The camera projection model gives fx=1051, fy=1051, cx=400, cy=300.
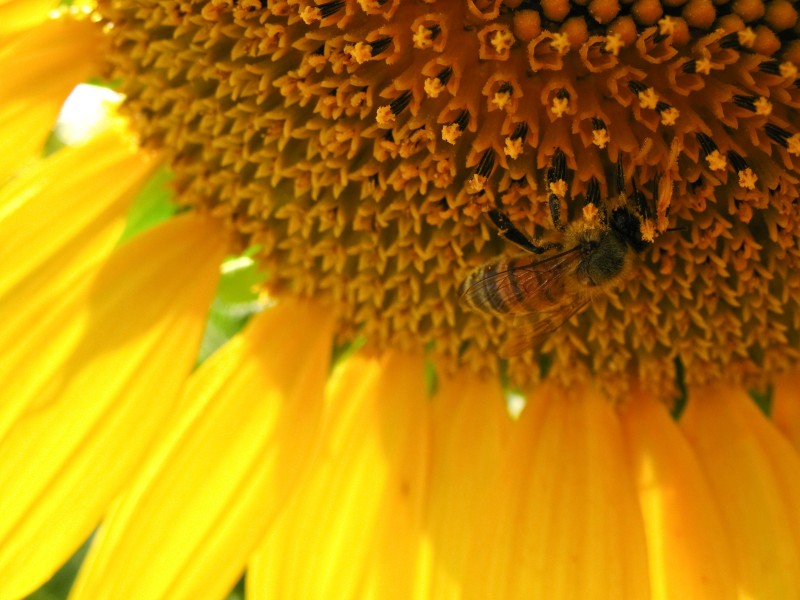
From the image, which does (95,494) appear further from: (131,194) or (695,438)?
(695,438)

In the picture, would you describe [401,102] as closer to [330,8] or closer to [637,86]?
[330,8]

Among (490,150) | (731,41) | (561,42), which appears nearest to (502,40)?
(561,42)

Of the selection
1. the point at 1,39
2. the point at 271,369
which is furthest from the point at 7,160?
the point at 271,369

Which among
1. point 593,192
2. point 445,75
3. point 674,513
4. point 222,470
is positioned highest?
point 445,75

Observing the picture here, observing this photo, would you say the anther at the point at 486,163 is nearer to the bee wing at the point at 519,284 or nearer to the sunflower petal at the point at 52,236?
the bee wing at the point at 519,284

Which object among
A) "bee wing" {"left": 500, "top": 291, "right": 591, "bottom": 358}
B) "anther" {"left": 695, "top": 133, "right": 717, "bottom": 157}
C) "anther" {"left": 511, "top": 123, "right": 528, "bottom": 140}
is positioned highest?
"anther" {"left": 511, "top": 123, "right": 528, "bottom": 140}

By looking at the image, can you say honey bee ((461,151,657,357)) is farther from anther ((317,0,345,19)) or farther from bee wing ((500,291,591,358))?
anther ((317,0,345,19))

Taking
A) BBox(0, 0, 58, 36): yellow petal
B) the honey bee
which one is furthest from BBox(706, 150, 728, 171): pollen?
BBox(0, 0, 58, 36): yellow petal
